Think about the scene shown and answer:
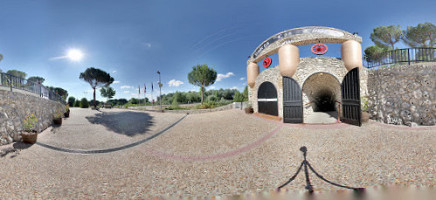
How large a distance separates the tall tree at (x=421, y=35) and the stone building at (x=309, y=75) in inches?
499

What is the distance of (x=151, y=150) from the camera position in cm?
461

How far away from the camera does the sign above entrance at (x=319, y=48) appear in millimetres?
7757

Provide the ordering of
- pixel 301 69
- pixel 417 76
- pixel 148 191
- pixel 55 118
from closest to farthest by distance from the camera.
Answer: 1. pixel 148 191
2. pixel 417 76
3. pixel 55 118
4. pixel 301 69

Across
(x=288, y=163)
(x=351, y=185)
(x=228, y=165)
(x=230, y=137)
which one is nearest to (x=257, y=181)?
(x=228, y=165)

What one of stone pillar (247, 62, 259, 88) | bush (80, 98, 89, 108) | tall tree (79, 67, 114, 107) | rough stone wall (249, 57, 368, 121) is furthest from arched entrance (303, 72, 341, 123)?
bush (80, 98, 89, 108)

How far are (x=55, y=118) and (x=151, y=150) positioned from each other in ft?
22.1

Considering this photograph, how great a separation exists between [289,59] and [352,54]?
3034 mm

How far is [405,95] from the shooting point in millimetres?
6195

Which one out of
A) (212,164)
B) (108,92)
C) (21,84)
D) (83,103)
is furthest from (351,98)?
(108,92)

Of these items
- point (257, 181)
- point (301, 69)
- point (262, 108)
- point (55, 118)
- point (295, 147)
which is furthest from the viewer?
point (262, 108)

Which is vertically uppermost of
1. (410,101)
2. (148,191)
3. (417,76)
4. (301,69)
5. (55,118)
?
(301,69)

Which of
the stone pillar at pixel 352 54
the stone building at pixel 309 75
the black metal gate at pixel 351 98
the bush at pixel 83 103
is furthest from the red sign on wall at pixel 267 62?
the bush at pixel 83 103

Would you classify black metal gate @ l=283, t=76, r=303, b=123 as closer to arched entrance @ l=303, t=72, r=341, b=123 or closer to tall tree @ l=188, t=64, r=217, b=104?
arched entrance @ l=303, t=72, r=341, b=123

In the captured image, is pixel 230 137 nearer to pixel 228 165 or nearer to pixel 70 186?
pixel 228 165
